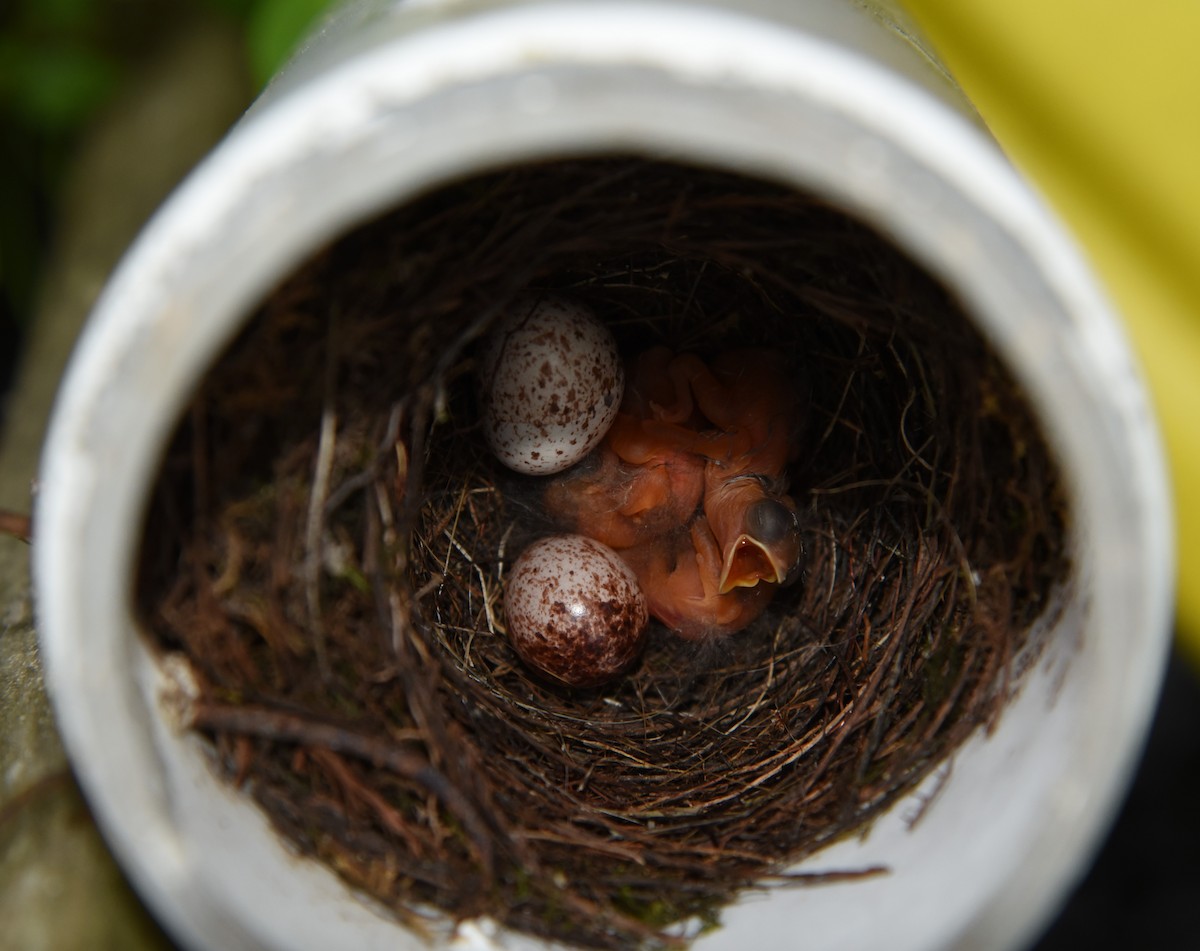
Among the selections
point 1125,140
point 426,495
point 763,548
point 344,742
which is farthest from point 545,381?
point 1125,140

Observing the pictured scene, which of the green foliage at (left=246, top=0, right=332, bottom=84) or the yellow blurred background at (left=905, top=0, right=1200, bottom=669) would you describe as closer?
the yellow blurred background at (left=905, top=0, right=1200, bottom=669)

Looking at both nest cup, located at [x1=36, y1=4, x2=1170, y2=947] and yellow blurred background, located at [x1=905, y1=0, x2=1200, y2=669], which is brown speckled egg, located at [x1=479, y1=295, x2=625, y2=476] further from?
yellow blurred background, located at [x1=905, y1=0, x2=1200, y2=669]

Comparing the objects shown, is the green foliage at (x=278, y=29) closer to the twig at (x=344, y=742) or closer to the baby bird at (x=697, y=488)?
the baby bird at (x=697, y=488)

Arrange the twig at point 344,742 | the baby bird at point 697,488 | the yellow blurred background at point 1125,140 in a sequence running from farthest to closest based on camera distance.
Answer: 1. the baby bird at point 697,488
2. the yellow blurred background at point 1125,140
3. the twig at point 344,742

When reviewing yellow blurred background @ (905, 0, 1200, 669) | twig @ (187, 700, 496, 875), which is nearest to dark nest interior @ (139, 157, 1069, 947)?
twig @ (187, 700, 496, 875)

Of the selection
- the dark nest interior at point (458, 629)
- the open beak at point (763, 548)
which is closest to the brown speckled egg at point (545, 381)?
the dark nest interior at point (458, 629)

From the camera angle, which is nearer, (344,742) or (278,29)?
(344,742)

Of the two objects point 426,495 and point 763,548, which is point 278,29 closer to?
point 426,495
